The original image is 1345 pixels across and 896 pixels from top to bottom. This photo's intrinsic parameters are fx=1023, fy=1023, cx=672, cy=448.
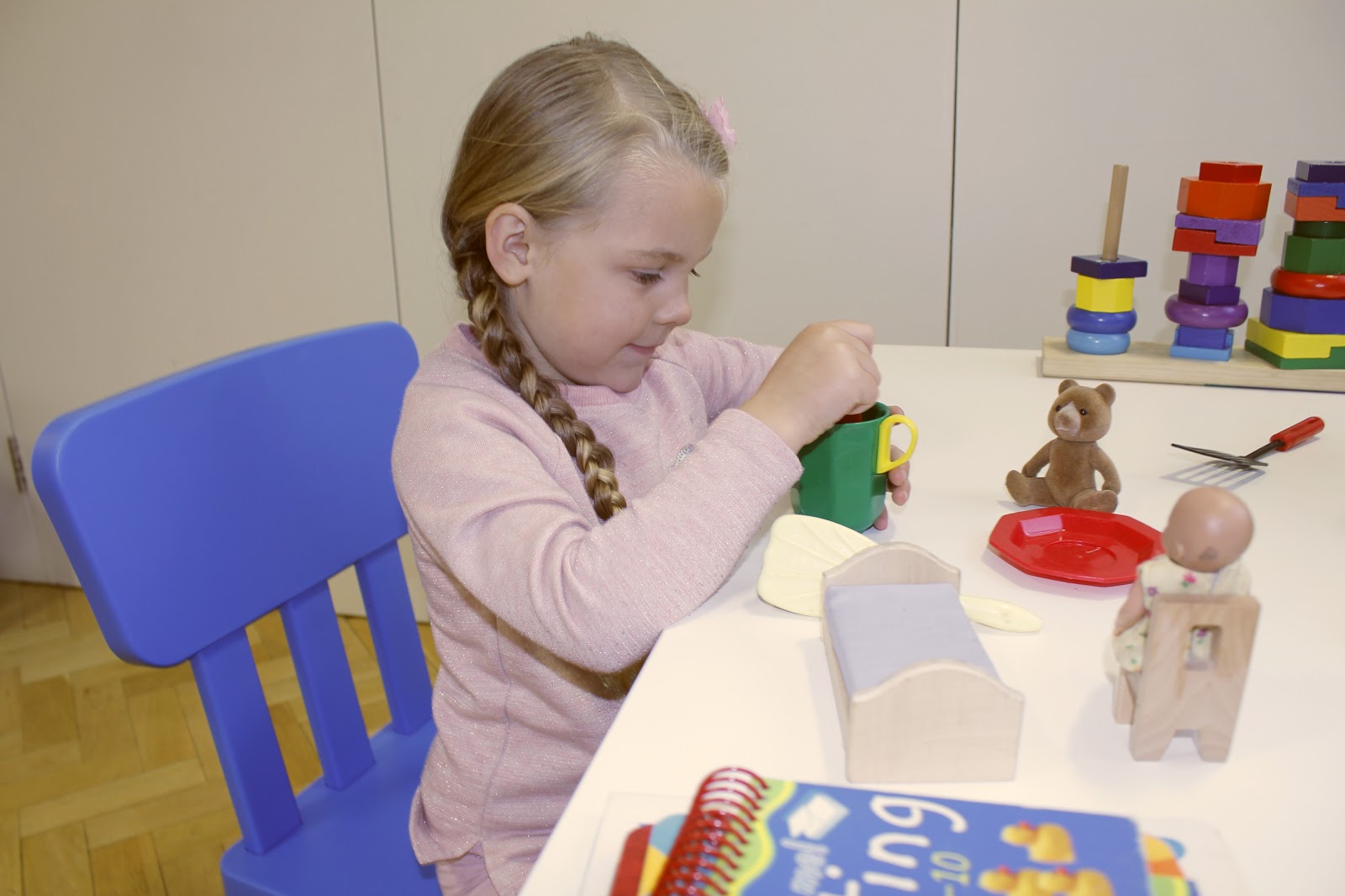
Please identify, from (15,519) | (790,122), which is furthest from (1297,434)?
(15,519)

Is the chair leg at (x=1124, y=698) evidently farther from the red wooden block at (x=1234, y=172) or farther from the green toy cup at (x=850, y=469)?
the red wooden block at (x=1234, y=172)

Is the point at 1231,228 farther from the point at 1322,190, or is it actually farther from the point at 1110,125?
the point at 1110,125

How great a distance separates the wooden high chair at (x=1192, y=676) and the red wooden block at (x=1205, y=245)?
755 mm

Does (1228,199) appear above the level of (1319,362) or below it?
above

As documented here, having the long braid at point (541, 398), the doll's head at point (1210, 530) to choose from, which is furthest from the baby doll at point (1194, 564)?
the long braid at point (541, 398)

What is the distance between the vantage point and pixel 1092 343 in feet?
3.50

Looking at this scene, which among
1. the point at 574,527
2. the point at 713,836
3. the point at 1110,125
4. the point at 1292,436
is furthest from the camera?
the point at 1110,125

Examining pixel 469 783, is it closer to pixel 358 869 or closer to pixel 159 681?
pixel 358 869

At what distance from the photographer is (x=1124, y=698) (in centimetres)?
44

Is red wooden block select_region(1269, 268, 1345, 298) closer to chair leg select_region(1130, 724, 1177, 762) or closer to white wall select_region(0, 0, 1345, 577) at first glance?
white wall select_region(0, 0, 1345, 577)

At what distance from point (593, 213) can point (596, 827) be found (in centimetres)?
42

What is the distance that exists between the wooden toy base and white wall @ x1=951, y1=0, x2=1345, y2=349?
0.44 meters

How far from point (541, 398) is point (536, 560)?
0.17 metres

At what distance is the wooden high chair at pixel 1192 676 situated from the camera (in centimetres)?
41
